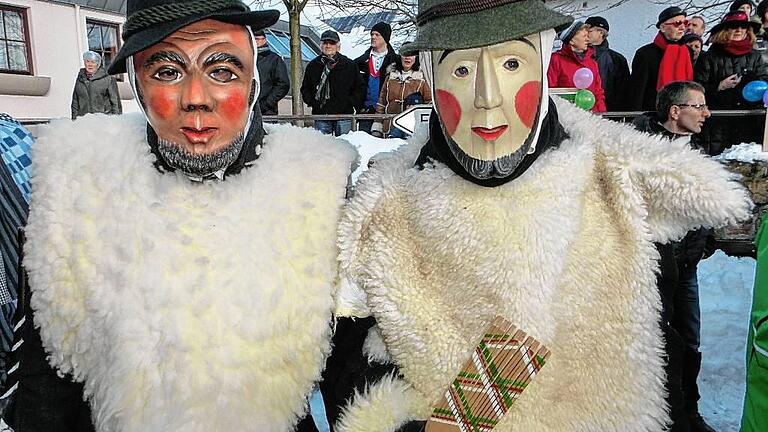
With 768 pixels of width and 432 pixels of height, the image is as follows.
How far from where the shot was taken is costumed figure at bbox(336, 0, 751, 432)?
1.25m

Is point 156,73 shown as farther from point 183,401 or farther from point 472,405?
point 472,405

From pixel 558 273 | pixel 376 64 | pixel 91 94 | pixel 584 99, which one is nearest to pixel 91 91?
pixel 91 94

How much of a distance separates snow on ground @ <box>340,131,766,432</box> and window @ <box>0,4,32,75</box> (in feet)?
23.8

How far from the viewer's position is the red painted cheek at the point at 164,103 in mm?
1375

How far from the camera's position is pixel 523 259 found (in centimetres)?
128

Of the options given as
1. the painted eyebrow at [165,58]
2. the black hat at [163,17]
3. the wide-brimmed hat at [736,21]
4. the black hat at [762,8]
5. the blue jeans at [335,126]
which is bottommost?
the blue jeans at [335,126]

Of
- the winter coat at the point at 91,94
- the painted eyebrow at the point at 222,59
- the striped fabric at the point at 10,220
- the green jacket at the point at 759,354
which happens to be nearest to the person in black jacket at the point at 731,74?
the green jacket at the point at 759,354

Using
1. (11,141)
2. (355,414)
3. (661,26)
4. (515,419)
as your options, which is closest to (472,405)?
(515,419)

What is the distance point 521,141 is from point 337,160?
0.46m

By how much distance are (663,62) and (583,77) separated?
2.85ft

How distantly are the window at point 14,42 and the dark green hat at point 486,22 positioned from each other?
32.4 feet

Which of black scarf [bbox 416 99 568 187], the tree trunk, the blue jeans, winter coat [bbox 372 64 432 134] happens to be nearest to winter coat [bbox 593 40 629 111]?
winter coat [bbox 372 64 432 134]

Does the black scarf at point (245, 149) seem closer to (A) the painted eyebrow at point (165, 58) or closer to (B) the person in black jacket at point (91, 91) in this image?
(A) the painted eyebrow at point (165, 58)

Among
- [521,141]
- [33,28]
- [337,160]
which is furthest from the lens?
[33,28]
